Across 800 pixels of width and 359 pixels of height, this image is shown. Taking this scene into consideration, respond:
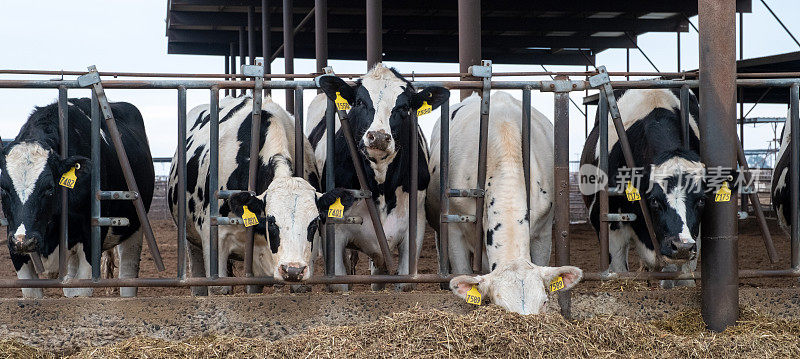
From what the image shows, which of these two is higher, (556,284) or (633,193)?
(633,193)

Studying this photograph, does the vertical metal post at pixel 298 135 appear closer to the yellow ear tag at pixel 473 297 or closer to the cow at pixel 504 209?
the cow at pixel 504 209

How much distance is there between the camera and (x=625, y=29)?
61.7ft

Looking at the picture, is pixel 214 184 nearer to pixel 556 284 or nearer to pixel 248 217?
pixel 248 217

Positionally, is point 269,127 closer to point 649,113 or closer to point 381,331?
point 381,331

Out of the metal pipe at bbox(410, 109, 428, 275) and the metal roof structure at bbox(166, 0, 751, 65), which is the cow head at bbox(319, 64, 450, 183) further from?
the metal roof structure at bbox(166, 0, 751, 65)

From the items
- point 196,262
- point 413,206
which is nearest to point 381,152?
point 413,206

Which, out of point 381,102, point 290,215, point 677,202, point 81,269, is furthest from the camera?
point 81,269

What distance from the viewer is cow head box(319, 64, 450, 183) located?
203 inches

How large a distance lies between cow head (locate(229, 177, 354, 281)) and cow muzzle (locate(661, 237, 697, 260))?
2.08m

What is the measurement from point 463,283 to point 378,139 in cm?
109

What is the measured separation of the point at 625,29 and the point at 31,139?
1629 cm

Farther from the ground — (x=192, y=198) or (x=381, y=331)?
(x=192, y=198)

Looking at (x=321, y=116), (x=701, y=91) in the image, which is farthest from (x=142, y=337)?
(x=701, y=91)

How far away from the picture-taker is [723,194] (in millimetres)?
4969
